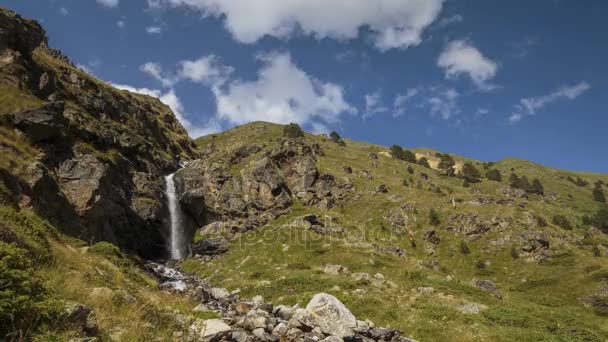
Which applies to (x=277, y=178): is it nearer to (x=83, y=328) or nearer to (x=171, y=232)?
(x=171, y=232)

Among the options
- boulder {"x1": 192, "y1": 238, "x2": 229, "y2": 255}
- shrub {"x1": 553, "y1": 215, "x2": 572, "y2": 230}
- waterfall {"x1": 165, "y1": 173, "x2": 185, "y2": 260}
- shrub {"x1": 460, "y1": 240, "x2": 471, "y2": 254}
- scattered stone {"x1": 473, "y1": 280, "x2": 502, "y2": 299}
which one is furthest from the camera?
shrub {"x1": 553, "y1": 215, "x2": 572, "y2": 230}

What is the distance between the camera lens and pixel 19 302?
7.25 metres

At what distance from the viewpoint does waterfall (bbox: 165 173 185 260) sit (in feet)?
201

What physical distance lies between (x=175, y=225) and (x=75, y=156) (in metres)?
22.2

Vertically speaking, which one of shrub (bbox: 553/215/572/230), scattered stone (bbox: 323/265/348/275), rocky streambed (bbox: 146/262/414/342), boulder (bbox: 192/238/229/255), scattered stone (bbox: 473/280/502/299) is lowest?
scattered stone (bbox: 473/280/502/299)

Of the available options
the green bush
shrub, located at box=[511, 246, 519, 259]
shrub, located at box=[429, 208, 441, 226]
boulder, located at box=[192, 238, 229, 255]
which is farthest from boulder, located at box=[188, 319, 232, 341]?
shrub, located at box=[429, 208, 441, 226]

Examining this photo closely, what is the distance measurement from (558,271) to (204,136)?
142499mm

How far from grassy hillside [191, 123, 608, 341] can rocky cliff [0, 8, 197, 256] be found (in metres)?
13.8

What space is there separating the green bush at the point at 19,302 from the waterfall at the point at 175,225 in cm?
5423

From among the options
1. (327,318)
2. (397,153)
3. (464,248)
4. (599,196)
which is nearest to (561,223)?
(464,248)

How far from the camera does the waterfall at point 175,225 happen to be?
61.1 m

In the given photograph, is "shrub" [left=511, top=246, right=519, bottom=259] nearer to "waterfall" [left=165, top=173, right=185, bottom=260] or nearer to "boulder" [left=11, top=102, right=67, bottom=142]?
"waterfall" [left=165, top=173, right=185, bottom=260]

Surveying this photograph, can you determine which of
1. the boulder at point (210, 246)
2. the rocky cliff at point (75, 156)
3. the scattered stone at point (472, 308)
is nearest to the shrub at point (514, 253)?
the scattered stone at point (472, 308)

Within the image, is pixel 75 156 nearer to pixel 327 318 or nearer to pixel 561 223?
pixel 327 318
